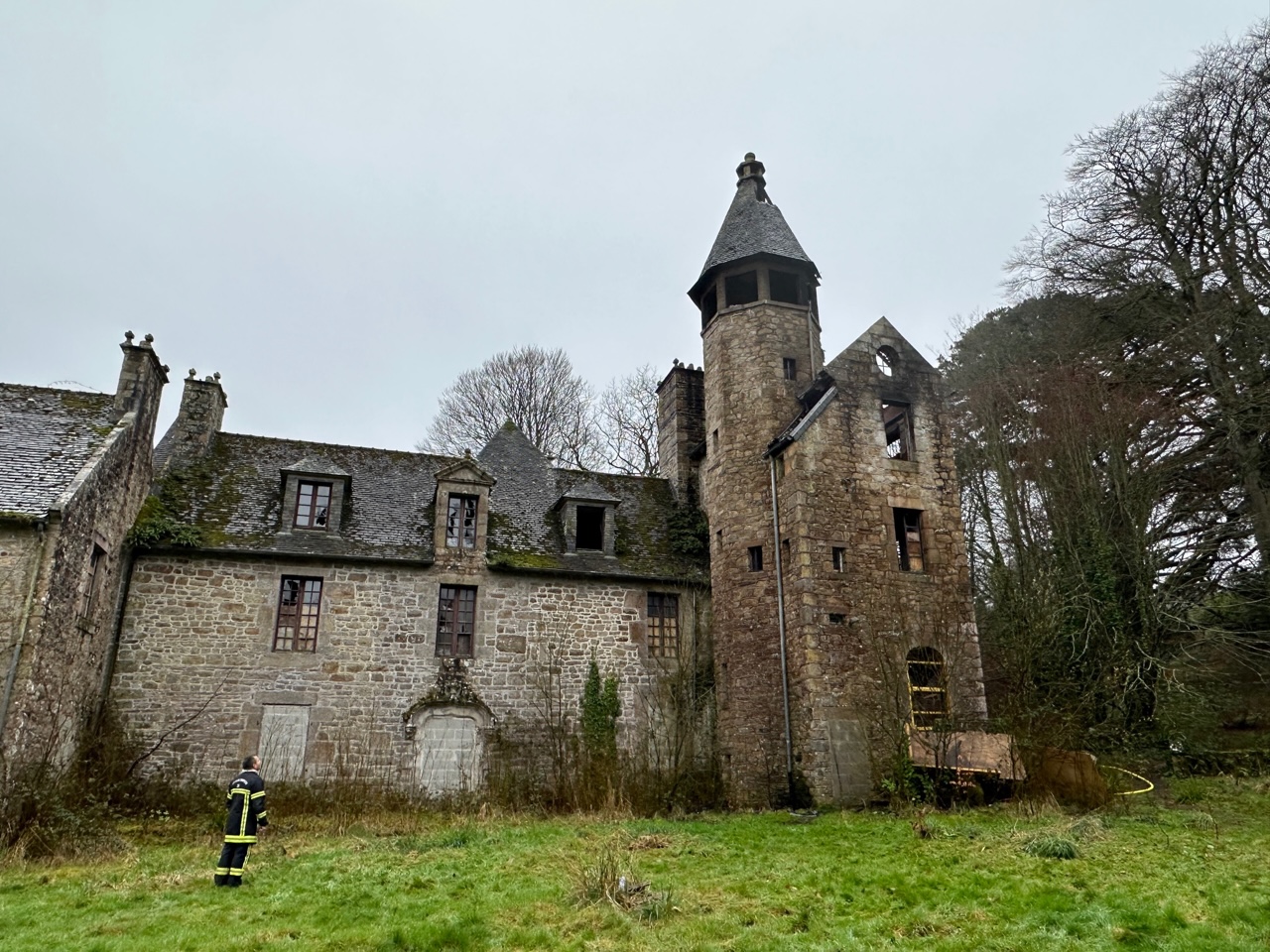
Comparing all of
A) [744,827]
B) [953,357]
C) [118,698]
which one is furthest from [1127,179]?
[118,698]

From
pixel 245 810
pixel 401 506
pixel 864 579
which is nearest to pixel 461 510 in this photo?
pixel 401 506

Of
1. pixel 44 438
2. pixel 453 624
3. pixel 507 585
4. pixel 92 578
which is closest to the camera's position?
pixel 92 578

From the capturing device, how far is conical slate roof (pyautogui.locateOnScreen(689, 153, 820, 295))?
1952 centimetres

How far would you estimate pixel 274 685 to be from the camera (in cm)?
1559

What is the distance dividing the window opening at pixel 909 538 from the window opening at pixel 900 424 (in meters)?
1.19

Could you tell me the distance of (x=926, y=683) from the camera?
15.9 m

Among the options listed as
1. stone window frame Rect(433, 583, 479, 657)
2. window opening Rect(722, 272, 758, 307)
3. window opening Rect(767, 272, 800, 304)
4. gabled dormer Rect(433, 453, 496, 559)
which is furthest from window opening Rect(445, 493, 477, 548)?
window opening Rect(767, 272, 800, 304)

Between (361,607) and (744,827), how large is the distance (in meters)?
8.07

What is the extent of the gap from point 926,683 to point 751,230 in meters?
10.6

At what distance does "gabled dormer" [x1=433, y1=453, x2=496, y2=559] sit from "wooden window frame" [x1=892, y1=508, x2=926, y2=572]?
8085mm

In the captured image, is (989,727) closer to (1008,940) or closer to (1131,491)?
(1131,491)

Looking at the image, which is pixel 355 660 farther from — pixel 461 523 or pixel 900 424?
pixel 900 424

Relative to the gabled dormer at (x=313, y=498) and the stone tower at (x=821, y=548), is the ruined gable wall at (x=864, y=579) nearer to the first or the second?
the stone tower at (x=821, y=548)

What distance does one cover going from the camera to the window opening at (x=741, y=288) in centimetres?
1995
